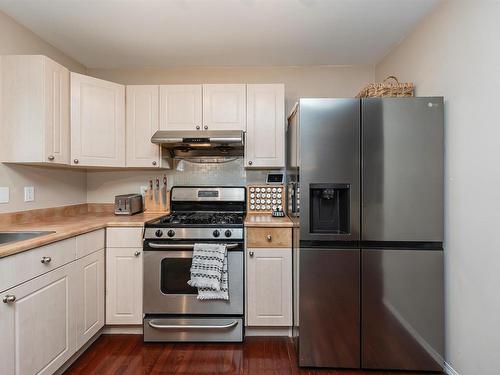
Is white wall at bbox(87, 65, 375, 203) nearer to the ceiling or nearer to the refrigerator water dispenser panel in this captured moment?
the ceiling

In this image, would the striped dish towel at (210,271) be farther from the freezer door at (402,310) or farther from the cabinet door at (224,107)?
the cabinet door at (224,107)

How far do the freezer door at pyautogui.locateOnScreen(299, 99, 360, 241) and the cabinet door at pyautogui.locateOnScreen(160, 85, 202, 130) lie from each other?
114 centimetres

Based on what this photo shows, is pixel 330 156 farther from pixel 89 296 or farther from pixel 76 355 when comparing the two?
pixel 76 355

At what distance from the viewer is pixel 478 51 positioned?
4.91 ft

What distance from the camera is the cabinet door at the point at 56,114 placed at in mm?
1992

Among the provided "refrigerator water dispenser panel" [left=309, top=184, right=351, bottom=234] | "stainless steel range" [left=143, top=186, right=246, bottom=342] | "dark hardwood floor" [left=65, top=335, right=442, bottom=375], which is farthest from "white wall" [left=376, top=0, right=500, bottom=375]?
"stainless steel range" [left=143, top=186, right=246, bottom=342]

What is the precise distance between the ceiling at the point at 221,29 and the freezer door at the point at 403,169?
0.75 meters

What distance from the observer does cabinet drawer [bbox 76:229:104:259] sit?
1857 millimetres

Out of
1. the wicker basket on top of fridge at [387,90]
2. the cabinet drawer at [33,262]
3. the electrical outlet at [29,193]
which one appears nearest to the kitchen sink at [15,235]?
the cabinet drawer at [33,262]

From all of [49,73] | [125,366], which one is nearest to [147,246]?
[125,366]

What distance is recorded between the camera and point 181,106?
256 cm

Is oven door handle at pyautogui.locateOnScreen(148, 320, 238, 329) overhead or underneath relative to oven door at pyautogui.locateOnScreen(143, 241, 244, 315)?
underneath

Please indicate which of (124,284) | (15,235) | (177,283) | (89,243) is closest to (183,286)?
(177,283)

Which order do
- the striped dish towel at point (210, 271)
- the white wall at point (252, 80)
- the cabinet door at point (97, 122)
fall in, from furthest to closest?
the white wall at point (252, 80)
the cabinet door at point (97, 122)
the striped dish towel at point (210, 271)
